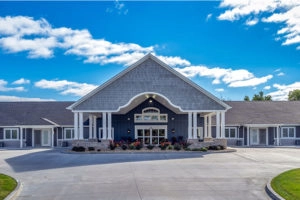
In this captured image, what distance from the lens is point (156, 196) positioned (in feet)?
33.9

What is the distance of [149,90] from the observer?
28.8 metres

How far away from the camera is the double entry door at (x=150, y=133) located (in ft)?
110

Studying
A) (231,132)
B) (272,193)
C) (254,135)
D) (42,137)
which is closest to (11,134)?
(42,137)

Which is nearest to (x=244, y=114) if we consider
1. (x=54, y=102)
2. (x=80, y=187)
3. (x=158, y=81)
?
(x=158, y=81)

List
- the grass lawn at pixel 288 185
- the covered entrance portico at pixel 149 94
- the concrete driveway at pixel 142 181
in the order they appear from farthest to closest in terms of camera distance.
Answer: the covered entrance portico at pixel 149 94 → the concrete driveway at pixel 142 181 → the grass lawn at pixel 288 185

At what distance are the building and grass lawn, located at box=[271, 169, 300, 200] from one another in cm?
1463

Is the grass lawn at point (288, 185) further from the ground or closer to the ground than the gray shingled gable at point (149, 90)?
closer to the ground

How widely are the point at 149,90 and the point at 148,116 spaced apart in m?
5.28

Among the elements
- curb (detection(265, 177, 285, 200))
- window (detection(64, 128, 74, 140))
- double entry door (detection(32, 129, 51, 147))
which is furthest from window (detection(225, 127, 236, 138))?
curb (detection(265, 177, 285, 200))

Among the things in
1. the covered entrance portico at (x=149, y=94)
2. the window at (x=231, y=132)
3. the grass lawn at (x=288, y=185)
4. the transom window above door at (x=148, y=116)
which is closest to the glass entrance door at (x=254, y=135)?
the window at (x=231, y=132)

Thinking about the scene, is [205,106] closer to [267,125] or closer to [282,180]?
[267,125]

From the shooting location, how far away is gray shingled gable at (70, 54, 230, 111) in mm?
28531

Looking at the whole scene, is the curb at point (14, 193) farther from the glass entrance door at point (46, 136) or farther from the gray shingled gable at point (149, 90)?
the glass entrance door at point (46, 136)

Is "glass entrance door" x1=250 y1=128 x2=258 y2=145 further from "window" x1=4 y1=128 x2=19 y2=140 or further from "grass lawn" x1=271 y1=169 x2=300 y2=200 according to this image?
"window" x1=4 y1=128 x2=19 y2=140
